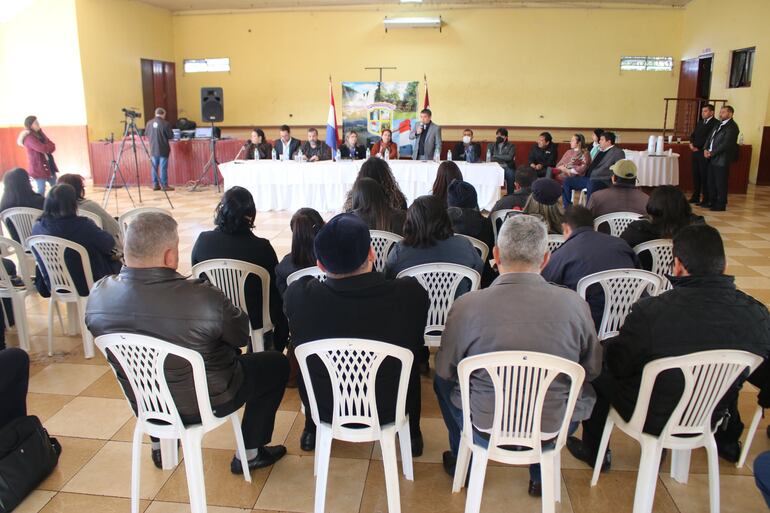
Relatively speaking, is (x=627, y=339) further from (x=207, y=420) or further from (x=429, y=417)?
(x=207, y=420)

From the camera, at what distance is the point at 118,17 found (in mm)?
11219

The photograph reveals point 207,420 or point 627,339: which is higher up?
point 627,339

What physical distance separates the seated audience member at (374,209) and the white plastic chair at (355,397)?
180 cm

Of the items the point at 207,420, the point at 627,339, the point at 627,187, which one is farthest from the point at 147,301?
the point at 627,187

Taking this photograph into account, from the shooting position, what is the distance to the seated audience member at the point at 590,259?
110 inches

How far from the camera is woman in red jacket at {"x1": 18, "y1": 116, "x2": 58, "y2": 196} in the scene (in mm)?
8180

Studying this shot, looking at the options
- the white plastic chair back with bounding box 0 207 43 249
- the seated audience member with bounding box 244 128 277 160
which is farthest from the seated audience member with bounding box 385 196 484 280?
the seated audience member with bounding box 244 128 277 160

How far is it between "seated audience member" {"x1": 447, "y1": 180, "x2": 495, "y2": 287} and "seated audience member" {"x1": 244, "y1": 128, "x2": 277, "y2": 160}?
5696 mm

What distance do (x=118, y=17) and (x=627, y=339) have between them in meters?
12.2

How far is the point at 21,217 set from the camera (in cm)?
418

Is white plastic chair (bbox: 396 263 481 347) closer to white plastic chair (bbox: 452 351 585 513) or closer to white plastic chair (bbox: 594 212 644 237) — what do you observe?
white plastic chair (bbox: 452 351 585 513)

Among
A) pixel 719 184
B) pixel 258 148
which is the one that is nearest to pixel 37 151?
pixel 258 148

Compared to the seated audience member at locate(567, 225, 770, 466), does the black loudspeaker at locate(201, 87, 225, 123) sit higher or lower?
higher

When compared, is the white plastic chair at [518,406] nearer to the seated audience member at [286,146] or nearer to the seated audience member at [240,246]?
the seated audience member at [240,246]
